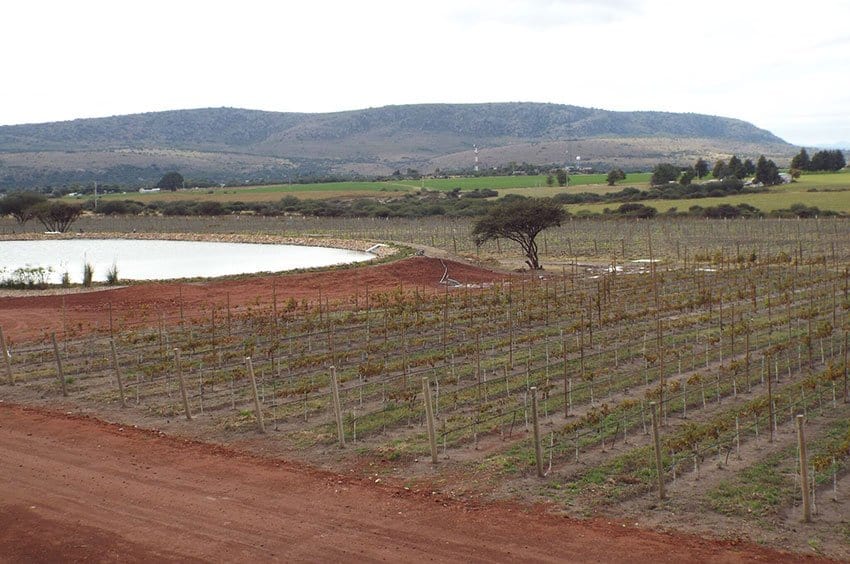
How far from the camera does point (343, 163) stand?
183 meters

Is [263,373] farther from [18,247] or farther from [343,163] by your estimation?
[343,163]

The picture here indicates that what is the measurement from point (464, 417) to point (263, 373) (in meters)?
4.60

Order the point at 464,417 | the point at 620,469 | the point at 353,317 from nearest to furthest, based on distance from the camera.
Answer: the point at 620,469, the point at 464,417, the point at 353,317

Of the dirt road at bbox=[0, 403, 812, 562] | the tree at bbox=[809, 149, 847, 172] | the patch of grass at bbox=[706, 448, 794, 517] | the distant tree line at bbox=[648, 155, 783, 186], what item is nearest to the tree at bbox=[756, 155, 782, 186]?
the distant tree line at bbox=[648, 155, 783, 186]

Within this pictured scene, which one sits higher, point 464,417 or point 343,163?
point 343,163

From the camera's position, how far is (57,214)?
6119cm

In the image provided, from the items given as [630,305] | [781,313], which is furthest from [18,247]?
[781,313]

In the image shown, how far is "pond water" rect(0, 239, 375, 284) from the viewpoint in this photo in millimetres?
37478

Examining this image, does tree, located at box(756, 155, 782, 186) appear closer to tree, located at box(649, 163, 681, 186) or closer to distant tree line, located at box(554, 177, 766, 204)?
distant tree line, located at box(554, 177, 766, 204)

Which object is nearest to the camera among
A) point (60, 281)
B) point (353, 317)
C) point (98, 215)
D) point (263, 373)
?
point (263, 373)

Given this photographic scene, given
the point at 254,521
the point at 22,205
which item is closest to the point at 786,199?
the point at 22,205

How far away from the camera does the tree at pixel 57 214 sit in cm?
6097

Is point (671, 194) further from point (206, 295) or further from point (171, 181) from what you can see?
point (171, 181)

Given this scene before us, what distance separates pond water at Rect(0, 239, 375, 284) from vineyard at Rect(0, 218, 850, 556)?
1332 cm
